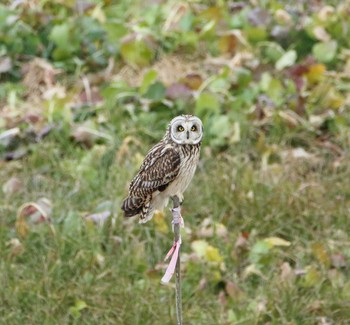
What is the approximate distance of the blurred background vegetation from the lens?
13.9 ft

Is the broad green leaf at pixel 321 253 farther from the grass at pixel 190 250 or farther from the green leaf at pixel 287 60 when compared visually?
the green leaf at pixel 287 60

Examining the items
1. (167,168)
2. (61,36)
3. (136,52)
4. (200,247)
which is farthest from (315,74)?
(167,168)

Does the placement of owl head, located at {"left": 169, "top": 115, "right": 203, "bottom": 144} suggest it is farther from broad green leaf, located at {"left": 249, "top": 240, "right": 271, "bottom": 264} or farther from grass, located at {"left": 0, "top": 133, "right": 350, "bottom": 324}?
broad green leaf, located at {"left": 249, "top": 240, "right": 271, "bottom": 264}

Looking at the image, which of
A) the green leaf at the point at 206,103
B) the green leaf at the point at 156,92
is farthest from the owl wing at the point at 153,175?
the green leaf at the point at 156,92

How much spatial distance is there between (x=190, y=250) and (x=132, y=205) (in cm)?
150

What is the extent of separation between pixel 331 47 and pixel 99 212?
2.00m

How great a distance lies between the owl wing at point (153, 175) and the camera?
2.94m

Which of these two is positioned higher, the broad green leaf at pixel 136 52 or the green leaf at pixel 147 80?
the green leaf at pixel 147 80

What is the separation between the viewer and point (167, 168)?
2.94m

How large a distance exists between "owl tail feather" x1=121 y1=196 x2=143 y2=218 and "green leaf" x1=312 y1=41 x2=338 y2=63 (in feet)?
10.0

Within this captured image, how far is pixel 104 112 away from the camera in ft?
18.8

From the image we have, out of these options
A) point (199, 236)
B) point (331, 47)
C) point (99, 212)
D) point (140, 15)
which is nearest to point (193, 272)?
point (199, 236)

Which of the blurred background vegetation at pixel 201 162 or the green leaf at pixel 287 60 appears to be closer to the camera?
the blurred background vegetation at pixel 201 162

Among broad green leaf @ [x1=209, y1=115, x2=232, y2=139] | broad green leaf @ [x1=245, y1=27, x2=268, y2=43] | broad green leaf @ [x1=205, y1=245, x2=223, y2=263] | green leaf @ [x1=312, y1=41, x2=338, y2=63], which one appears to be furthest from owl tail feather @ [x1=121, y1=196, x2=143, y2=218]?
broad green leaf @ [x1=245, y1=27, x2=268, y2=43]
